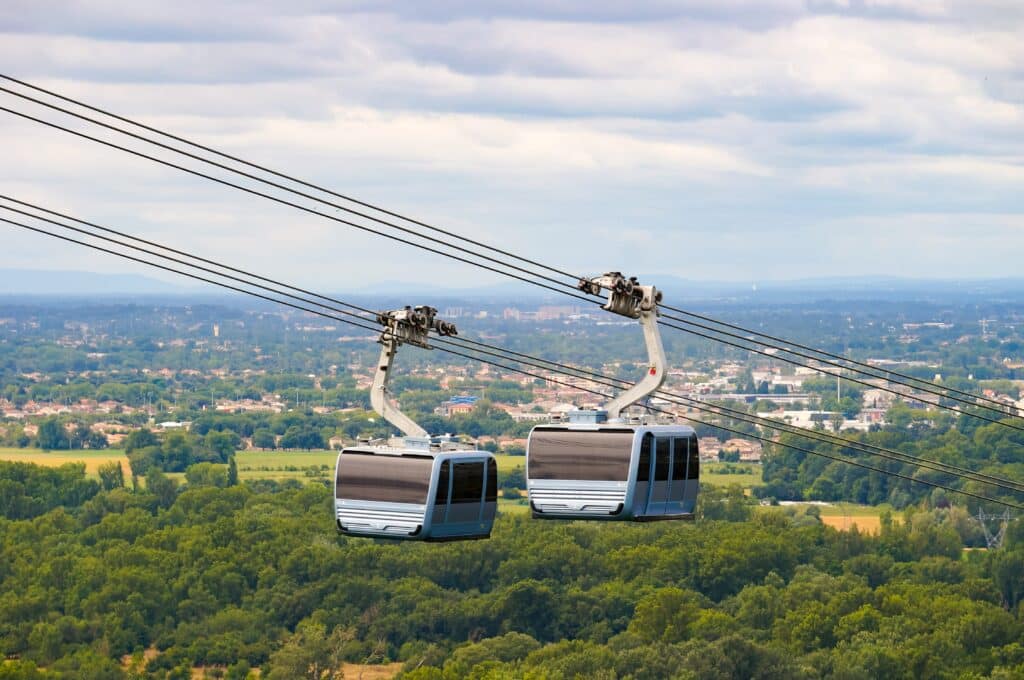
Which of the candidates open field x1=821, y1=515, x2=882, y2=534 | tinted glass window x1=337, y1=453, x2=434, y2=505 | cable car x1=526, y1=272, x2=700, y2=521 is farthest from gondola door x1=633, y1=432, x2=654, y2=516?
open field x1=821, y1=515, x2=882, y2=534

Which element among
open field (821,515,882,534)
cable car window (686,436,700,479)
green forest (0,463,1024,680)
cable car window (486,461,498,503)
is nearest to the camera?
cable car window (486,461,498,503)

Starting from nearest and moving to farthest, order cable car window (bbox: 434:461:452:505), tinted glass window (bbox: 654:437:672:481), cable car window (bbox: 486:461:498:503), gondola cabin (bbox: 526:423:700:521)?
1. cable car window (bbox: 434:461:452:505)
2. gondola cabin (bbox: 526:423:700:521)
3. cable car window (bbox: 486:461:498:503)
4. tinted glass window (bbox: 654:437:672:481)

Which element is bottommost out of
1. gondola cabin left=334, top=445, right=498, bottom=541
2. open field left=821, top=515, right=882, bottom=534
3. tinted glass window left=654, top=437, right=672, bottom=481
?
open field left=821, top=515, right=882, bottom=534

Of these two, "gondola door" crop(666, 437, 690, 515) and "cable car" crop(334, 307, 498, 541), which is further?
"gondola door" crop(666, 437, 690, 515)

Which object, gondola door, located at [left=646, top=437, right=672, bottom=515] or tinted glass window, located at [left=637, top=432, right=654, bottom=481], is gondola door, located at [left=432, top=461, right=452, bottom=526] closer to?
tinted glass window, located at [left=637, top=432, right=654, bottom=481]

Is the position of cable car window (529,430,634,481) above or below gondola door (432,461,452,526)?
above

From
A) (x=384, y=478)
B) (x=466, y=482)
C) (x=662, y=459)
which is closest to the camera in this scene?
(x=466, y=482)

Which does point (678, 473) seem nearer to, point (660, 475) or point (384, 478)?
point (660, 475)

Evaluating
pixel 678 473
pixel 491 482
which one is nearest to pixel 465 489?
pixel 491 482
